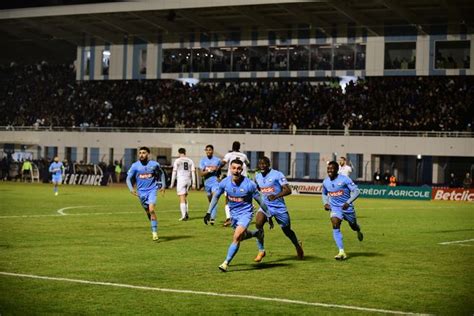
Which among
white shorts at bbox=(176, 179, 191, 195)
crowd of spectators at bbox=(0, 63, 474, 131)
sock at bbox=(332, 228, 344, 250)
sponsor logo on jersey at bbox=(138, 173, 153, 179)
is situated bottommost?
sock at bbox=(332, 228, 344, 250)

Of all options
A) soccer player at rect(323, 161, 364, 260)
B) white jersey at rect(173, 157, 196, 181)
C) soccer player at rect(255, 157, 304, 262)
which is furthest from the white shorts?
soccer player at rect(255, 157, 304, 262)

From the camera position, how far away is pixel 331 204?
17.3 m

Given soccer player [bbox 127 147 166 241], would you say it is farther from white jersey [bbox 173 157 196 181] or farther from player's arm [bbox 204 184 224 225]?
white jersey [bbox 173 157 196 181]

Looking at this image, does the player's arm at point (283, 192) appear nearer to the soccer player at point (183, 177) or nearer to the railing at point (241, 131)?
the soccer player at point (183, 177)

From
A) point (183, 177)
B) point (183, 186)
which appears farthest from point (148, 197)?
point (183, 177)

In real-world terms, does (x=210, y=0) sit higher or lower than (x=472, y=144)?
higher

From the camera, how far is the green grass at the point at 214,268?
36.5 ft

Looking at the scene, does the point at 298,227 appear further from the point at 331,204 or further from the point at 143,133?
the point at 143,133

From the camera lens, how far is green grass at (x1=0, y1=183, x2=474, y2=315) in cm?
1112

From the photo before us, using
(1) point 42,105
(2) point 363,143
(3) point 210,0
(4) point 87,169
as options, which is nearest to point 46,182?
(4) point 87,169

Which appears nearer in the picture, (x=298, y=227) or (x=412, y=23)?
(x=298, y=227)

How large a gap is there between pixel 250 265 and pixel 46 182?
49.8m

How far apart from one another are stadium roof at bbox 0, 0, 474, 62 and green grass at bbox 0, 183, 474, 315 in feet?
118

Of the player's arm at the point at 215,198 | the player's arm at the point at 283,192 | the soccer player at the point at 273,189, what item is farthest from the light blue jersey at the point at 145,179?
the player's arm at the point at 283,192
